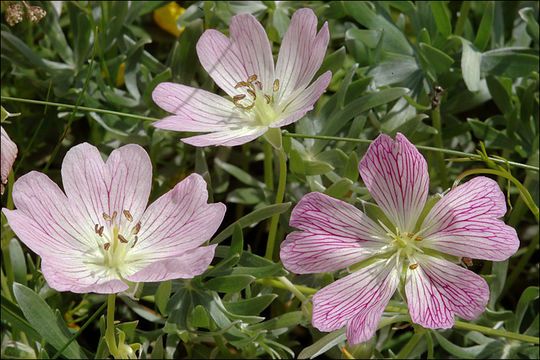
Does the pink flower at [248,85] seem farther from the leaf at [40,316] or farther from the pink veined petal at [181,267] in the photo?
the leaf at [40,316]

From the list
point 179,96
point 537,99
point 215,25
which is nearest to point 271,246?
point 179,96

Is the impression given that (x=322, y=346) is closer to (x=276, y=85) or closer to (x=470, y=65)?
(x=276, y=85)

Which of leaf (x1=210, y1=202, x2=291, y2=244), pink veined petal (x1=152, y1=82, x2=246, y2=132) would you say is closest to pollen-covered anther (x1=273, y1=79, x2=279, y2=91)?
pink veined petal (x1=152, y1=82, x2=246, y2=132)

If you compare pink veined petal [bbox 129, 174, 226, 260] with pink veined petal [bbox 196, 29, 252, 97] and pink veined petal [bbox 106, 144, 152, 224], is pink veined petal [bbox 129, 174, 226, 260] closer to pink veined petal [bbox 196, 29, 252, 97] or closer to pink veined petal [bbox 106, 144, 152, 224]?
pink veined petal [bbox 106, 144, 152, 224]

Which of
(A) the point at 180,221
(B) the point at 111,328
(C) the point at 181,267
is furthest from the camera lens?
(A) the point at 180,221

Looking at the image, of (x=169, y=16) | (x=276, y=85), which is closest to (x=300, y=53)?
(x=276, y=85)
